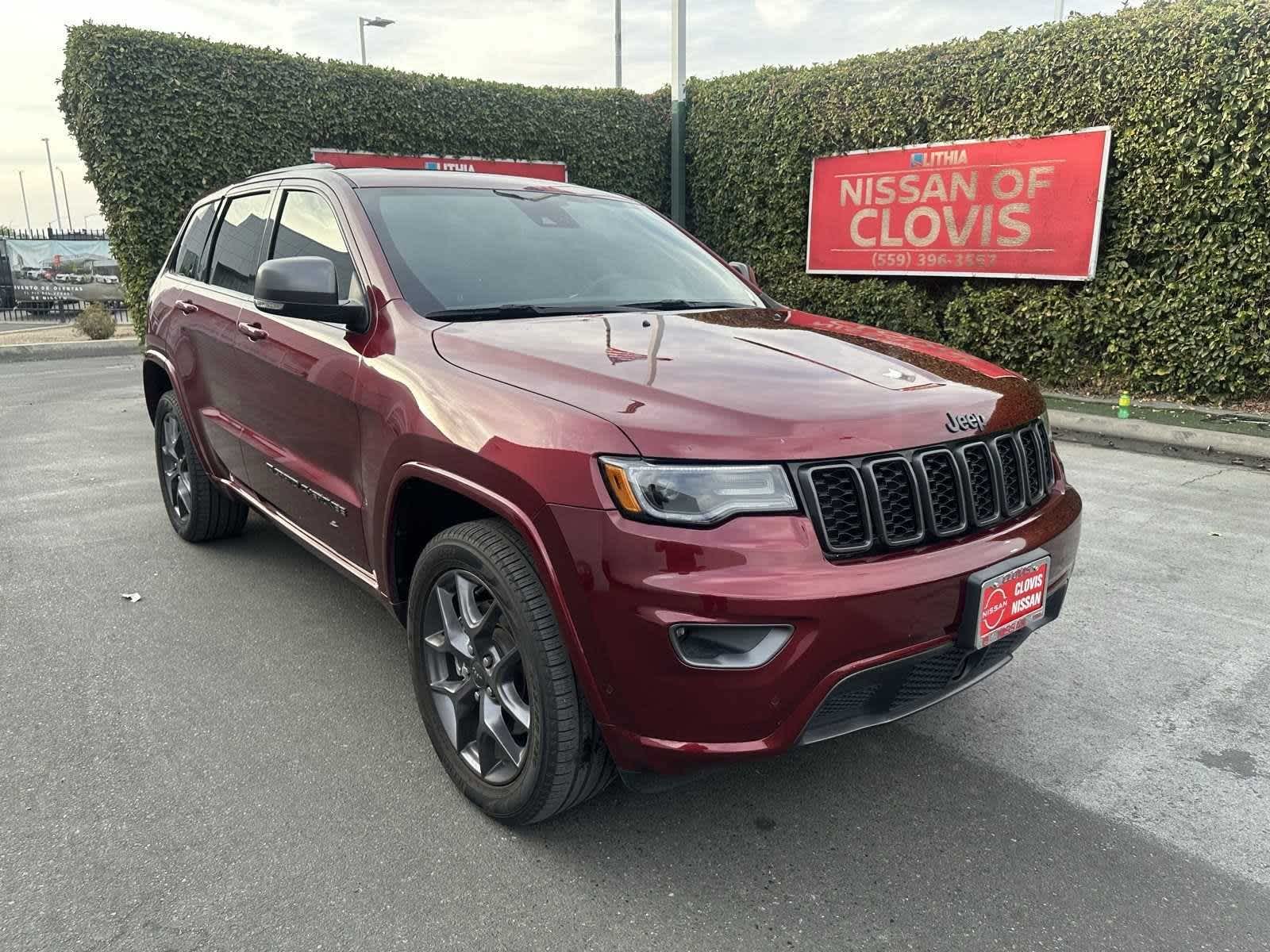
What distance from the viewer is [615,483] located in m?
2.03

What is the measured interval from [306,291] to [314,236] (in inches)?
28.5

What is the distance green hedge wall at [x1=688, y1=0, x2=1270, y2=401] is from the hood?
676 cm

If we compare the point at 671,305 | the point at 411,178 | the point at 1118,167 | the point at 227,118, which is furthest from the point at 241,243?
the point at 227,118

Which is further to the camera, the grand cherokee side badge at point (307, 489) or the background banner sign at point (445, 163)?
the background banner sign at point (445, 163)

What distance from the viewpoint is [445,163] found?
476 inches

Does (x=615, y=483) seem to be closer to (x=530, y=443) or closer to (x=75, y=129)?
(x=530, y=443)

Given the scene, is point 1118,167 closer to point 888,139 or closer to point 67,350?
point 888,139

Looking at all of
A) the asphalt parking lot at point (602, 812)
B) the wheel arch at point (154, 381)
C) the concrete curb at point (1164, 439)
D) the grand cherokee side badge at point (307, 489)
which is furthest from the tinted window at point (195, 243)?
the concrete curb at point (1164, 439)

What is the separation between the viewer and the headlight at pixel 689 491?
2016 millimetres

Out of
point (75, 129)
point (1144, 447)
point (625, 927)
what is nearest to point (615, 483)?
point (625, 927)

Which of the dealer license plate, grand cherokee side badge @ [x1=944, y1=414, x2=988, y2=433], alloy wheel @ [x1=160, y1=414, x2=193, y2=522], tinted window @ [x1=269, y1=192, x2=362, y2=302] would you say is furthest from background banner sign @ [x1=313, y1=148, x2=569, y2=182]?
the dealer license plate

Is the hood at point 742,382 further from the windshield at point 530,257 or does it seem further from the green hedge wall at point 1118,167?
the green hedge wall at point 1118,167

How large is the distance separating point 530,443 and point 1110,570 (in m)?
3.49

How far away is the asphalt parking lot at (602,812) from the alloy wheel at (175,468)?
31.6 inches
